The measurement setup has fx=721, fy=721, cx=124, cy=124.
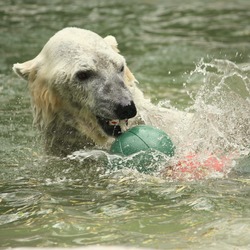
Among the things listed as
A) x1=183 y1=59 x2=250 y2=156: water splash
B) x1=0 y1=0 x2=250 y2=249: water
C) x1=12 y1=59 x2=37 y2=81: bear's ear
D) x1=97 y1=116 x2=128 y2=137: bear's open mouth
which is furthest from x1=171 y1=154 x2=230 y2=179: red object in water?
x1=12 y1=59 x2=37 y2=81: bear's ear

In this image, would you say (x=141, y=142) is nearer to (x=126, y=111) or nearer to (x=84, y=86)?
(x=126, y=111)

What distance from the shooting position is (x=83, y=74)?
4.99m

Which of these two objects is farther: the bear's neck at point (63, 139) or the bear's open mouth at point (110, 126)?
the bear's neck at point (63, 139)

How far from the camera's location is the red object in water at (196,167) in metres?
4.91

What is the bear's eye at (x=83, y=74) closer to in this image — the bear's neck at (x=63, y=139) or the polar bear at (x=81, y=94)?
the polar bear at (x=81, y=94)

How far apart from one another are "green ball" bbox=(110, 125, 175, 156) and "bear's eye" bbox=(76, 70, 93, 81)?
472mm

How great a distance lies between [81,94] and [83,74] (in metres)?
0.14

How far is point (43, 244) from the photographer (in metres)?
3.66

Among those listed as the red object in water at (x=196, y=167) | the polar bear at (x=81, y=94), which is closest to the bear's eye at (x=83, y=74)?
the polar bear at (x=81, y=94)

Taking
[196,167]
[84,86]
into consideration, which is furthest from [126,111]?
[196,167]

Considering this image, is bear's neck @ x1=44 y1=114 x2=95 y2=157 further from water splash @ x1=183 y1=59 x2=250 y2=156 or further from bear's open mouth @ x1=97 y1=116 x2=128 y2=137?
water splash @ x1=183 y1=59 x2=250 y2=156

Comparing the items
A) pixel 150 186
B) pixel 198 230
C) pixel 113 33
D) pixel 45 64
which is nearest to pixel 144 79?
pixel 113 33

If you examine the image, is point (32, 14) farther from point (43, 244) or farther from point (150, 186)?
point (43, 244)

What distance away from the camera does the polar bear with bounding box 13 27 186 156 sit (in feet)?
16.1
